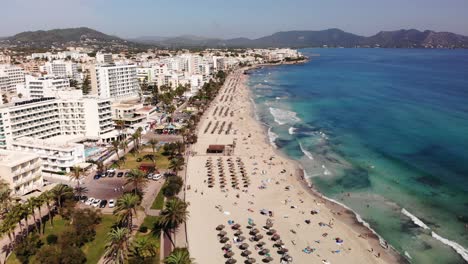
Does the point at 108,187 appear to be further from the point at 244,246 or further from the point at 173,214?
the point at 244,246

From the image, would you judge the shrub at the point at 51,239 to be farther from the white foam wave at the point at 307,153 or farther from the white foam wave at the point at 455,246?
the white foam wave at the point at 307,153

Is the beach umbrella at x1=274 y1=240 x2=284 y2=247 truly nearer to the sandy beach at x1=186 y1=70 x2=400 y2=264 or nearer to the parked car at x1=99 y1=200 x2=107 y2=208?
the sandy beach at x1=186 y1=70 x2=400 y2=264

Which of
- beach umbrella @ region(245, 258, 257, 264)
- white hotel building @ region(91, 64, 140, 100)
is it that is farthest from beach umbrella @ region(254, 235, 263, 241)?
white hotel building @ region(91, 64, 140, 100)

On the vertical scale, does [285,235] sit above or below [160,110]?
below

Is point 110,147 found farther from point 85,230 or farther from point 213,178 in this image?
point 85,230

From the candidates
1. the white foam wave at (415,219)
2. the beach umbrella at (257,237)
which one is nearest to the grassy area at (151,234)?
the beach umbrella at (257,237)

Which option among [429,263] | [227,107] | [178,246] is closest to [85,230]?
[178,246]

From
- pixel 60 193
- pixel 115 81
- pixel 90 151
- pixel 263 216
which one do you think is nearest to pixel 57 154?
pixel 90 151
